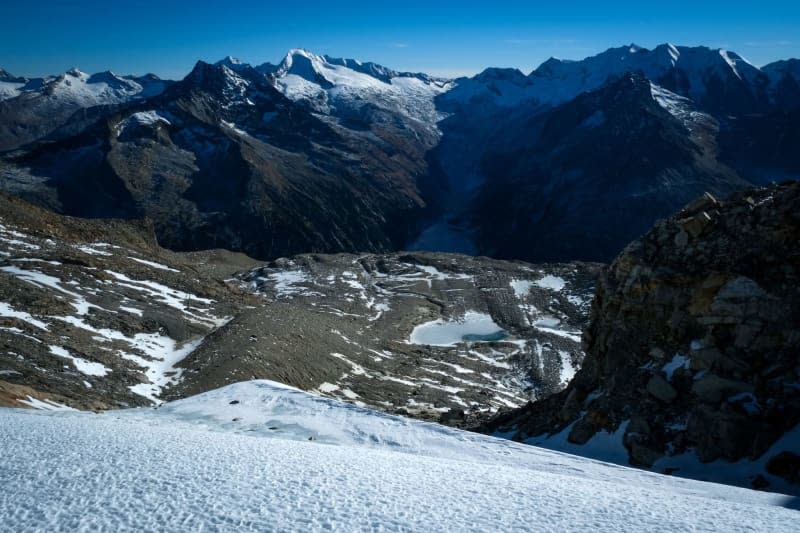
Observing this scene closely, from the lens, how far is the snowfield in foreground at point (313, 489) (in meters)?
9.26

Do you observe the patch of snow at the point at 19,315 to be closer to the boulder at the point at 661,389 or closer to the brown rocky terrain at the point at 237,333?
the brown rocky terrain at the point at 237,333

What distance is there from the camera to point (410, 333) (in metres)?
74.9

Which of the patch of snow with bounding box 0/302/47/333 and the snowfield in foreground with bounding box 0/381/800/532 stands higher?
the snowfield in foreground with bounding box 0/381/800/532

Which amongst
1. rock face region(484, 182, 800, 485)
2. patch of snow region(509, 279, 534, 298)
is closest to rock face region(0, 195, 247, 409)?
rock face region(484, 182, 800, 485)

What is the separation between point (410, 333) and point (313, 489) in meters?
64.6

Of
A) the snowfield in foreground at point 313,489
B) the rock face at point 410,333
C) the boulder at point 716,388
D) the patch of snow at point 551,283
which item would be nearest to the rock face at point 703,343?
the boulder at point 716,388

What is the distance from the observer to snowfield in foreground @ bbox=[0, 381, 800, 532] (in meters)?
9.26

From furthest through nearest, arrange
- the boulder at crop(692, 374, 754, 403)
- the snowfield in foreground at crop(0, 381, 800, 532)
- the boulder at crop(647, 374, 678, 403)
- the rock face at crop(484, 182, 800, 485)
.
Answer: the boulder at crop(647, 374, 678, 403) → the boulder at crop(692, 374, 754, 403) → the rock face at crop(484, 182, 800, 485) → the snowfield in foreground at crop(0, 381, 800, 532)

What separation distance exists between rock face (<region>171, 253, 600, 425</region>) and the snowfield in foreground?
55.7ft

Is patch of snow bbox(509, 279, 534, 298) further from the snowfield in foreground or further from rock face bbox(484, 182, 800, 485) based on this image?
the snowfield in foreground

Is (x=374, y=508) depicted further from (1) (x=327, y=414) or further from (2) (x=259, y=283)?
(2) (x=259, y=283)

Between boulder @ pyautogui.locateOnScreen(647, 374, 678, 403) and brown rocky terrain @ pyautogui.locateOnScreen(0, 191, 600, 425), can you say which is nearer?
boulder @ pyautogui.locateOnScreen(647, 374, 678, 403)

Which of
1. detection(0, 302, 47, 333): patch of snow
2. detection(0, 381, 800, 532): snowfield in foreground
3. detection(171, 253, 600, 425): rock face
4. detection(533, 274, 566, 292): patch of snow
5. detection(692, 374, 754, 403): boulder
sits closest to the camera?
detection(0, 381, 800, 532): snowfield in foreground

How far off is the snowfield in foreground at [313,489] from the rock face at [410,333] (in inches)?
669
